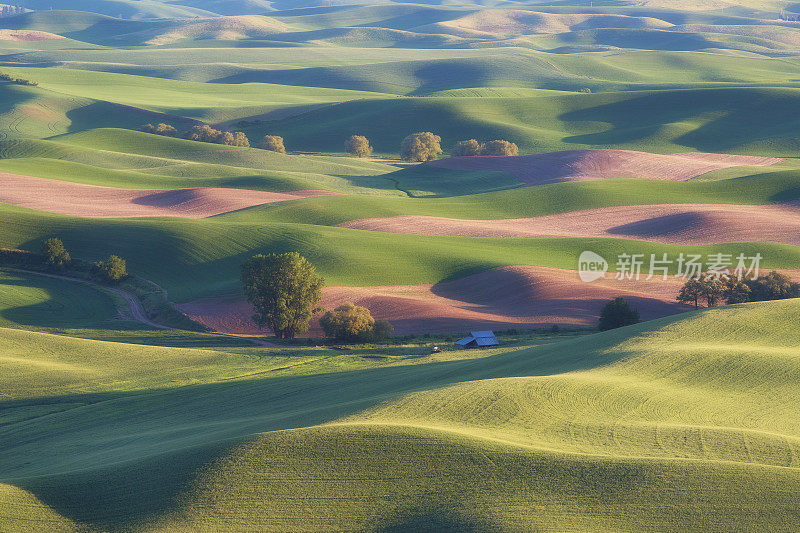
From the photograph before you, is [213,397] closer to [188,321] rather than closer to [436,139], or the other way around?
[188,321]

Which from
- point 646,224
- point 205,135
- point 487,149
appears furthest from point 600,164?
point 205,135

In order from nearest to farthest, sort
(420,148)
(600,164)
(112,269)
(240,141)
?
1. (112,269)
2. (600,164)
3. (420,148)
4. (240,141)

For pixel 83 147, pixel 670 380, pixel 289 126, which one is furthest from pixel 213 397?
pixel 289 126

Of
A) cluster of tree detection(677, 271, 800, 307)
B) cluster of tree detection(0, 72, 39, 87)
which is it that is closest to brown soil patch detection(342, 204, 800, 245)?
cluster of tree detection(677, 271, 800, 307)

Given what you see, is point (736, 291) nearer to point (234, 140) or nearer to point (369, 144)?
point (369, 144)

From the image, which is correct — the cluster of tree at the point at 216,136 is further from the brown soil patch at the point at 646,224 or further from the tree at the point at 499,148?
the brown soil patch at the point at 646,224

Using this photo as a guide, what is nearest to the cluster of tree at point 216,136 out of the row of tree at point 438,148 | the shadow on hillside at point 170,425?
the row of tree at point 438,148
